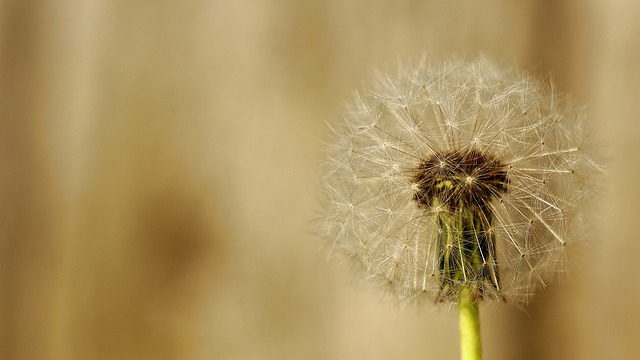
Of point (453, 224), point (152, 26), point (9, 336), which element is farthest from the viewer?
point (152, 26)

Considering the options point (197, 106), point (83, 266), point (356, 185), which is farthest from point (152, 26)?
point (356, 185)

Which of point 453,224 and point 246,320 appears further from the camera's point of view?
point 246,320

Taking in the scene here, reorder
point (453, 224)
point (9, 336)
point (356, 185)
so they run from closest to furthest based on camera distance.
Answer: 1. point (453, 224)
2. point (356, 185)
3. point (9, 336)

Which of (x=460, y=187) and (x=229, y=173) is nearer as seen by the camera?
(x=460, y=187)

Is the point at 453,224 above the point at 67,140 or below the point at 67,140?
below

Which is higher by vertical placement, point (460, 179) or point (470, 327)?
point (460, 179)

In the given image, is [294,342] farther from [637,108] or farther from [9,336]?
[637,108]

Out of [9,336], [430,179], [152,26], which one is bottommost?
[9,336]

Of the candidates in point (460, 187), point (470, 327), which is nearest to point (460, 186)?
point (460, 187)

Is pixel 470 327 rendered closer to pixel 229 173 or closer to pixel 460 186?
pixel 460 186
